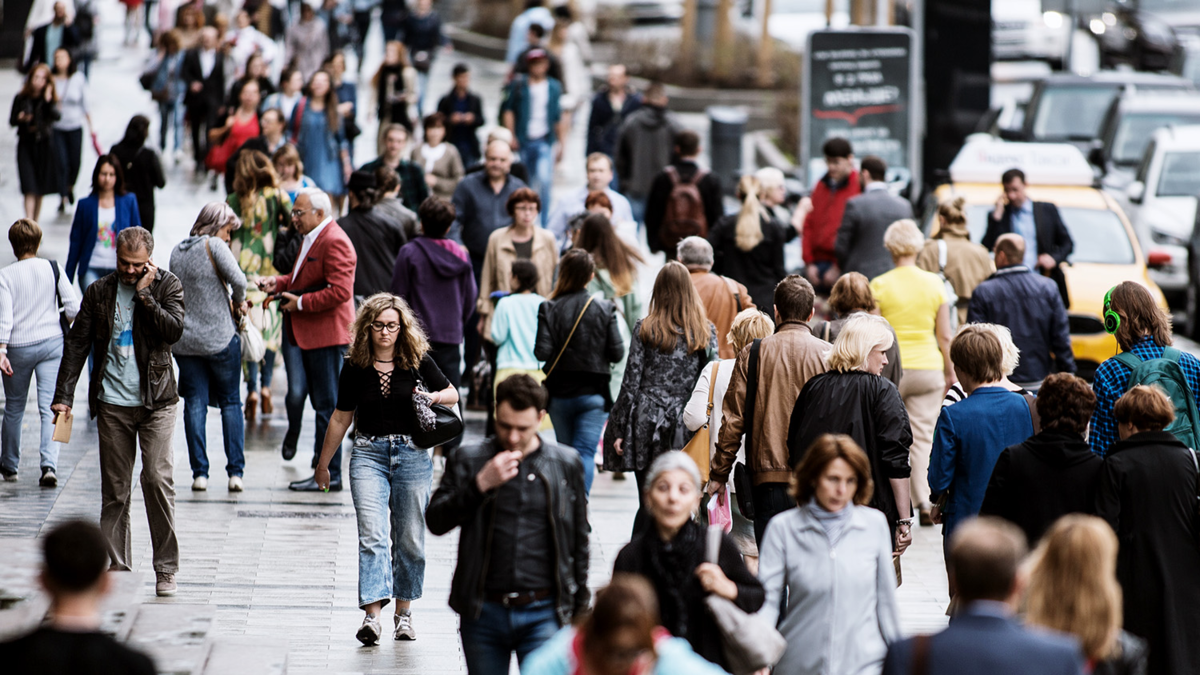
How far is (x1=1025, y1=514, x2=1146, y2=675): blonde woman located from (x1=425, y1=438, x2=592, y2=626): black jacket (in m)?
1.67

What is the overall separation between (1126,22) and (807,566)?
3244 centimetres

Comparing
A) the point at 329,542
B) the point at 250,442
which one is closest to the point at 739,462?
the point at 329,542

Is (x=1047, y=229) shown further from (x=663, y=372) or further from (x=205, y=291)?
(x=205, y=291)

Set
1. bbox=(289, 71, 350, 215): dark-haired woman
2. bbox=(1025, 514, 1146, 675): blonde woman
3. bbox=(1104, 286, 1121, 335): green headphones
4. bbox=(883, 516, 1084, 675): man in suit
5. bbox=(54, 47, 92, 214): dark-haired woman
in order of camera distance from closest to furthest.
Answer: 1. bbox=(883, 516, 1084, 675): man in suit
2. bbox=(1025, 514, 1146, 675): blonde woman
3. bbox=(1104, 286, 1121, 335): green headphones
4. bbox=(289, 71, 350, 215): dark-haired woman
5. bbox=(54, 47, 92, 214): dark-haired woman

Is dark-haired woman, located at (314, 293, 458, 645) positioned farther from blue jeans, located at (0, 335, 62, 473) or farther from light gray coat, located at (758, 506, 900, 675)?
blue jeans, located at (0, 335, 62, 473)

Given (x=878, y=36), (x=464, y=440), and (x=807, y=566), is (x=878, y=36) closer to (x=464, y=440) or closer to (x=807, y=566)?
(x=464, y=440)

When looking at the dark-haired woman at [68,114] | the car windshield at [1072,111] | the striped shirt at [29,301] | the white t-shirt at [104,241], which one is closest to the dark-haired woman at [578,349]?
the striped shirt at [29,301]

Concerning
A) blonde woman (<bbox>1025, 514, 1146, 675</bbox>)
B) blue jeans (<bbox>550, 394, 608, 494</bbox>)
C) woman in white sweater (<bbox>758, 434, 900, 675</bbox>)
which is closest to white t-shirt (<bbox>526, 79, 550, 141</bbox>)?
blue jeans (<bbox>550, 394, 608, 494</bbox>)

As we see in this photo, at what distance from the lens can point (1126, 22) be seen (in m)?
35.3

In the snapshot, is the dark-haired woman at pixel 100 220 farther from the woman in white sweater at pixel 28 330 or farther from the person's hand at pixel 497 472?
the person's hand at pixel 497 472

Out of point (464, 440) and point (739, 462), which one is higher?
point (739, 462)

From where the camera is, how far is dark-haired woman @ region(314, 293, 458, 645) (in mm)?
7582

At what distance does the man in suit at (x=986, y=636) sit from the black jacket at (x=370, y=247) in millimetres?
7329

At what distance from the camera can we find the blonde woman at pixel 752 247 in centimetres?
1188
